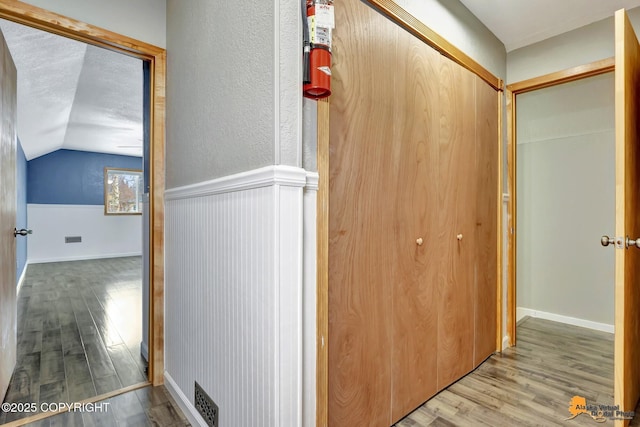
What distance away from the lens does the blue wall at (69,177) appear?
622 cm

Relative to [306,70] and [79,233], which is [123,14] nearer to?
[306,70]

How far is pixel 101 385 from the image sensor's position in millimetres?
1793

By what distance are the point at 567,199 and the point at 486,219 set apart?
1517 mm

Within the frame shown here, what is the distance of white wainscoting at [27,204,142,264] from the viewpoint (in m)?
6.08

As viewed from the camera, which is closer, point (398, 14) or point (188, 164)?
point (398, 14)

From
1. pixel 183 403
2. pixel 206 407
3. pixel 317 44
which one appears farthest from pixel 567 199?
pixel 183 403

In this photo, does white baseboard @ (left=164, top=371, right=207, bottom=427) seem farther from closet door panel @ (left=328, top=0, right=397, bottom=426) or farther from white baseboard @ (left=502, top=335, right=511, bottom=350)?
white baseboard @ (left=502, top=335, right=511, bottom=350)

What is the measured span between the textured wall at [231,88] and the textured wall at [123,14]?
82mm

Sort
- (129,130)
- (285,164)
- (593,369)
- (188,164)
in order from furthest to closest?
(129,130) < (593,369) < (188,164) < (285,164)

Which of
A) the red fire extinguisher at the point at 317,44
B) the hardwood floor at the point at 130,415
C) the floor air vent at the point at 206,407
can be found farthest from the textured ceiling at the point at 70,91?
the floor air vent at the point at 206,407

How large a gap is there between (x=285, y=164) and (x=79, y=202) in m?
7.64

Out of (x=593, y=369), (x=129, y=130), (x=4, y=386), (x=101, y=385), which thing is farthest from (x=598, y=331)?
(x=129, y=130)

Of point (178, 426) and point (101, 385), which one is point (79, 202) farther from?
point (178, 426)

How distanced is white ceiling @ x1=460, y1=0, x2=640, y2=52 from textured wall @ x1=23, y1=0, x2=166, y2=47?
1826 mm
